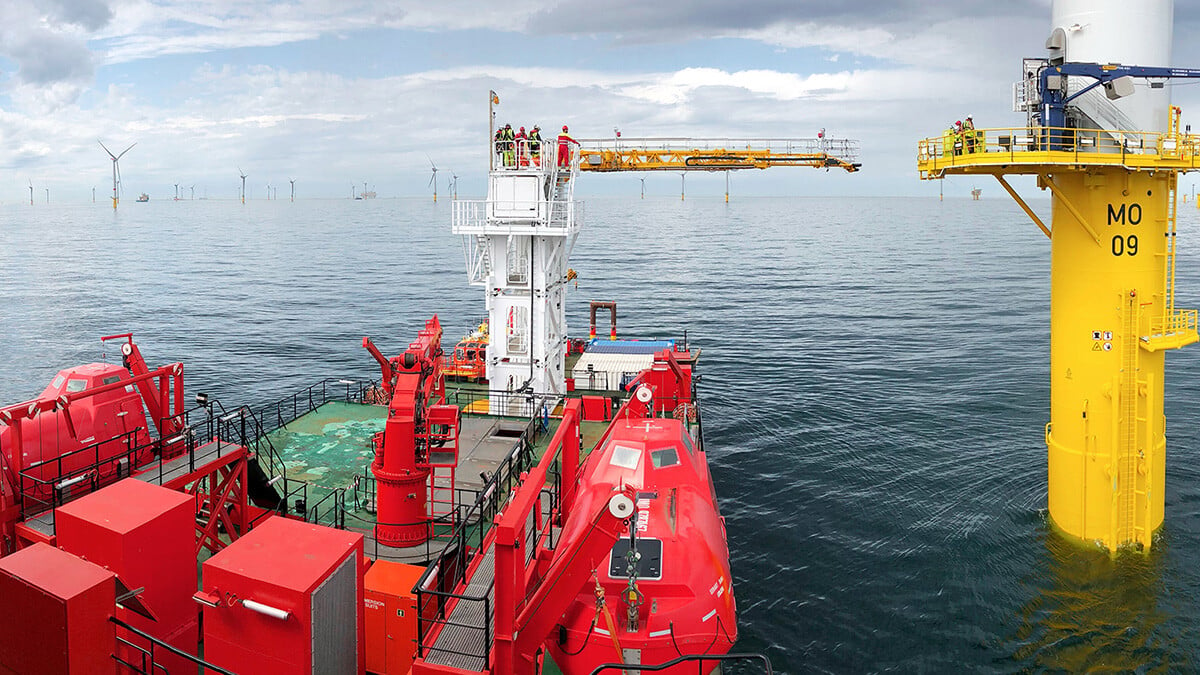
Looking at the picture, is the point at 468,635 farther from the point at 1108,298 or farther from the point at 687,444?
the point at 1108,298

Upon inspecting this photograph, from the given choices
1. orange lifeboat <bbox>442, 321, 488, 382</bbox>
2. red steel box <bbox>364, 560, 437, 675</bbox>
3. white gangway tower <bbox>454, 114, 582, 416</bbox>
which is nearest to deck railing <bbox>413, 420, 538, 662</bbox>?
red steel box <bbox>364, 560, 437, 675</bbox>

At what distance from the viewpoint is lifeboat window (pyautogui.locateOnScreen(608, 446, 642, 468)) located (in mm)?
21505

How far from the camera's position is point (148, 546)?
15.1 m

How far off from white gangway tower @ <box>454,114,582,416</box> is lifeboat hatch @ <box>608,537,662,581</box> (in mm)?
18175

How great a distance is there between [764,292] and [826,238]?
96.3 metres

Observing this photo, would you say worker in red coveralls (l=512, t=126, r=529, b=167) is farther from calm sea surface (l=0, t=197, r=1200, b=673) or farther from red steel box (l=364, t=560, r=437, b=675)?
red steel box (l=364, t=560, r=437, b=675)

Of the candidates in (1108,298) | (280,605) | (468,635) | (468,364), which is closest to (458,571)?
(468,635)

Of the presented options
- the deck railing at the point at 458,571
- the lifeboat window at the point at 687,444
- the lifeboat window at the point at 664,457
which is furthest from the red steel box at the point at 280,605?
the lifeboat window at the point at 687,444

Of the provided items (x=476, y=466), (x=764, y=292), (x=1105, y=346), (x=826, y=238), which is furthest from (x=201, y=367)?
(x=826, y=238)

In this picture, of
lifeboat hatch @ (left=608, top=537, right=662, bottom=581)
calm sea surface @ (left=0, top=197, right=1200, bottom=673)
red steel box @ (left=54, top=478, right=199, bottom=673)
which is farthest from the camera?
calm sea surface @ (left=0, top=197, right=1200, bottom=673)

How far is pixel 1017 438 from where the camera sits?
38.6m

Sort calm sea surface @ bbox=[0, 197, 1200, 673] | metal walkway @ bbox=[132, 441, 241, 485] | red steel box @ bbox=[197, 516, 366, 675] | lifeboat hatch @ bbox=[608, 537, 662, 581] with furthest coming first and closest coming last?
calm sea surface @ bbox=[0, 197, 1200, 673]
metal walkway @ bbox=[132, 441, 241, 485]
lifeboat hatch @ bbox=[608, 537, 662, 581]
red steel box @ bbox=[197, 516, 366, 675]

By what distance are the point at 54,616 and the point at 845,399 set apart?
4276 centimetres

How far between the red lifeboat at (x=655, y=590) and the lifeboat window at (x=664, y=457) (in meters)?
0.19
